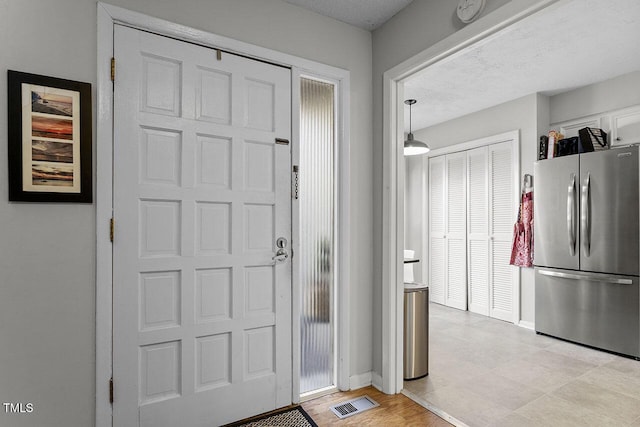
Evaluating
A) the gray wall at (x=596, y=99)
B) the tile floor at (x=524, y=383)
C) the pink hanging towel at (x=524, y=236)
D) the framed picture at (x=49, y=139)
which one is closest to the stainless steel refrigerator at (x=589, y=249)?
the pink hanging towel at (x=524, y=236)

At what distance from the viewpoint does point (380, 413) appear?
2240mm

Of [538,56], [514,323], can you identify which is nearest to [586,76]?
[538,56]

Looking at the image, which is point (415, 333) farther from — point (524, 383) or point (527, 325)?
point (527, 325)

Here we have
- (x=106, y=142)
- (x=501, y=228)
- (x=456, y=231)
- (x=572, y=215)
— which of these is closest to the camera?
(x=106, y=142)

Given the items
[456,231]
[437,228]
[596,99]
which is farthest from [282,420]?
[596,99]

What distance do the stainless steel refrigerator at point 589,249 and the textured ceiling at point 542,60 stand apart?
0.84m

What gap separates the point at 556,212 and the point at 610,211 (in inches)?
17.9

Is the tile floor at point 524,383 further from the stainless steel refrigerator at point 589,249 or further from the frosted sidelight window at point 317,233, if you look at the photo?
the frosted sidelight window at point 317,233

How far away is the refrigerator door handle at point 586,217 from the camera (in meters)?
3.42

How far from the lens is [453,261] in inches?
199

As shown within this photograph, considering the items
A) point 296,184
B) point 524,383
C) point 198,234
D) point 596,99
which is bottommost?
point 524,383

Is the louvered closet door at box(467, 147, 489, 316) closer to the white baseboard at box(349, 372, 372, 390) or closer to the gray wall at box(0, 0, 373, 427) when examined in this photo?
the white baseboard at box(349, 372, 372, 390)

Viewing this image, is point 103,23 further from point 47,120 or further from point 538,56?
point 538,56

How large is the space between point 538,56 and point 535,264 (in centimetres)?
215
